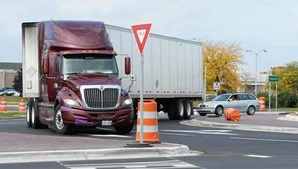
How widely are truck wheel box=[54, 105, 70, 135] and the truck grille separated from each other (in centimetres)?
107

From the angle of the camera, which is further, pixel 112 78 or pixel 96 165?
pixel 112 78

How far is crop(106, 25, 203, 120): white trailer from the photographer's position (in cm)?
2694

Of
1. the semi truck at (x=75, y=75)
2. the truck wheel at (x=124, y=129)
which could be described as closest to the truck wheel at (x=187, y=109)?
the semi truck at (x=75, y=75)

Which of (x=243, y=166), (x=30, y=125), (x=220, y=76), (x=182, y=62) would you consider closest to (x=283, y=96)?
(x=220, y=76)

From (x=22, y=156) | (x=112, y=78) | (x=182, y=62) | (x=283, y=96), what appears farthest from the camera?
(x=283, y=96)

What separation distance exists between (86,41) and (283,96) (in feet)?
154

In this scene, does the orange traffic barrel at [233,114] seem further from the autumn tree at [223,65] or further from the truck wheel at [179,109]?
the autumn tree at [223,65]

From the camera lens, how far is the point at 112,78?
796 inches

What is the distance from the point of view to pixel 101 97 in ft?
63.9

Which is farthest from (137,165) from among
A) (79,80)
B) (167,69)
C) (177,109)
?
(177,109)

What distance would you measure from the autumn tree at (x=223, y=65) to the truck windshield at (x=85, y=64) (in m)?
67.1

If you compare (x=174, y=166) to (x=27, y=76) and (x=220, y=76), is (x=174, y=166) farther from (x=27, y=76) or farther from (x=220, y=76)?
(x=220, y=76)

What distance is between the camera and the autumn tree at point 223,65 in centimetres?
8756

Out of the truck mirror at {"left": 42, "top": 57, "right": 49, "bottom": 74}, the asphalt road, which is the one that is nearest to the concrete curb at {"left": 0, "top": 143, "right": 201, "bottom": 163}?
the asphalt road
